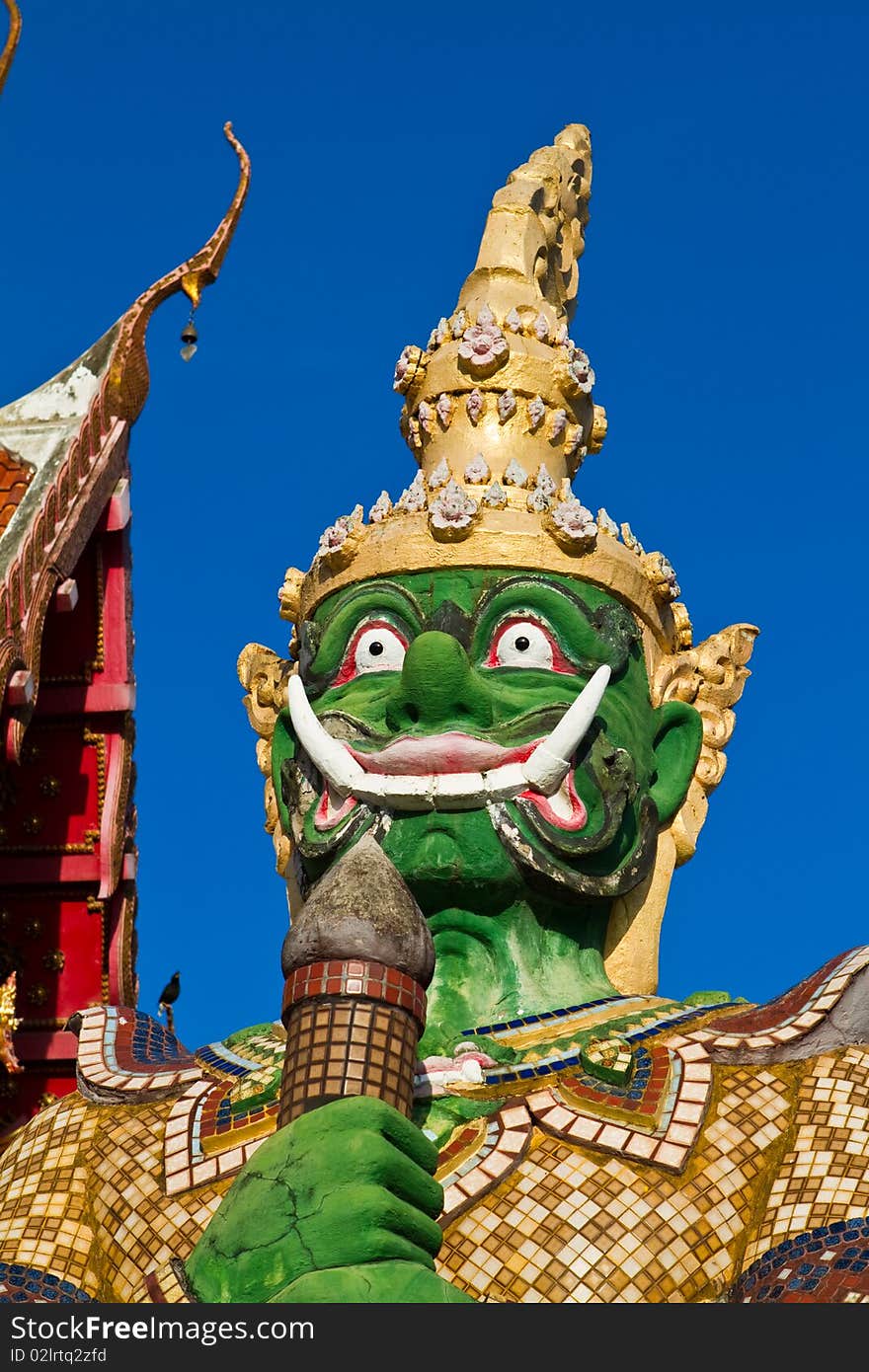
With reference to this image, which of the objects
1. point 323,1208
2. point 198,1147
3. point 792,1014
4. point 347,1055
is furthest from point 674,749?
point 323,1208

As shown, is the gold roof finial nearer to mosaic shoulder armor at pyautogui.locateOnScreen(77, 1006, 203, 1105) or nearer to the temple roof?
mosaic shoulder armor at pyautogui.locateOnScreen(77, 1006, 203, 1105)

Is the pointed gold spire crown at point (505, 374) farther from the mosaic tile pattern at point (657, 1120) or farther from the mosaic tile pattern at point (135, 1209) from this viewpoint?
the mosaic tile pattern at point (135, 1209)

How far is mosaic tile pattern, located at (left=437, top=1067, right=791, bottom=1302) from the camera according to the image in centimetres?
891

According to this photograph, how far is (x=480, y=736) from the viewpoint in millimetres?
10164

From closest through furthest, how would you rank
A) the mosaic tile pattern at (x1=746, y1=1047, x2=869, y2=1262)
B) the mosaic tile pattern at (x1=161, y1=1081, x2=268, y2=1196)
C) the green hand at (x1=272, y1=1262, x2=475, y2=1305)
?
1. the green hand at (x1=272, y1=1262, x2=475, y2=1305)
2. the mosaic tile pattern at (x1=746, y1=1047, x2=869, y2=1262)
3. the mosaic tile pattern at (x1=161, y1=1081, x2=268, y2=1196)

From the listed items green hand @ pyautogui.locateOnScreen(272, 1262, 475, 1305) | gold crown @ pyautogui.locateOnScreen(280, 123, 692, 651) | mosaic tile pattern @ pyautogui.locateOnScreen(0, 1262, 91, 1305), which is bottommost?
green hand @ pyautogui.locateOnScreen(272, 1262, 475, 1305)

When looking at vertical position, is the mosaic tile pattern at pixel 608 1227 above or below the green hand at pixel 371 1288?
above

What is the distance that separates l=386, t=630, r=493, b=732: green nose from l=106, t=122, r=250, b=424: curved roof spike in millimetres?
1903

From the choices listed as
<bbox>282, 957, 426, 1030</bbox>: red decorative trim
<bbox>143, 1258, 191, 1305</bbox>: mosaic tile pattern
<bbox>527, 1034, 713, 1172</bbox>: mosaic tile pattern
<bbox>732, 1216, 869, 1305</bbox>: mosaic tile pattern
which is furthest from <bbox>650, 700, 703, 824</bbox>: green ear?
<bbox>143, 1258, 191, 1305</bbox>: mosaic tile pattern

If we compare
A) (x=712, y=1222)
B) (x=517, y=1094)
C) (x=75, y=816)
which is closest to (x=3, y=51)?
(x=75, y=816)

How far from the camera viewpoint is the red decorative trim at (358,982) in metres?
Result: 8.30

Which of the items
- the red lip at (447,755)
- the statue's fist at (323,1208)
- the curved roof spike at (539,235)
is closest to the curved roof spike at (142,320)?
the curved roof spike at (539,235)

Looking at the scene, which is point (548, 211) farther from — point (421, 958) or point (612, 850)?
point (421, 958)

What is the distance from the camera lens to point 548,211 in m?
12.3
